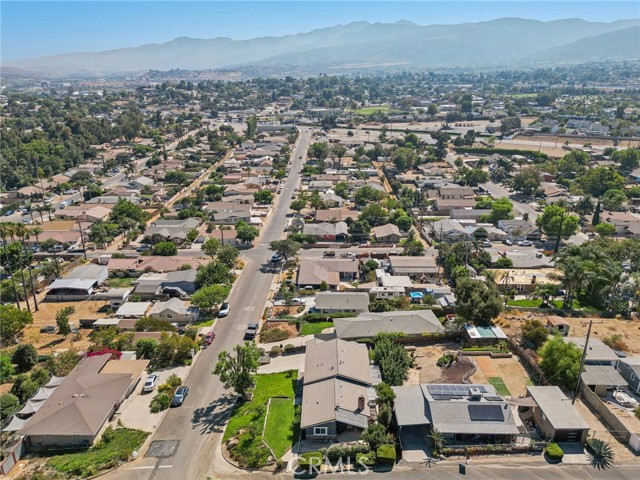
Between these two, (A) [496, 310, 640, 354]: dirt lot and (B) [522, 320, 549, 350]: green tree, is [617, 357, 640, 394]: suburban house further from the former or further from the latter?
(B) [522, 320, 549, 350]: green tree

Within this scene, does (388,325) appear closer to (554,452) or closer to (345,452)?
(345,452)

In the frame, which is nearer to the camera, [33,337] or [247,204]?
[33,337]

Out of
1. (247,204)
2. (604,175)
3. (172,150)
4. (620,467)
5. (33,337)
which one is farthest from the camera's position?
(172,150)

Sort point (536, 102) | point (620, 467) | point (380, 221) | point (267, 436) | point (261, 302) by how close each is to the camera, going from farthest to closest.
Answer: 1. point (536, 102)
2. point (380, 221)
3. point (261, 302)
4. point (267, 436)
5. point (620, 467)

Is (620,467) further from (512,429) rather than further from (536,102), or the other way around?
(536,102)

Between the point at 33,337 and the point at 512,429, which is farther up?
the point at 512,429

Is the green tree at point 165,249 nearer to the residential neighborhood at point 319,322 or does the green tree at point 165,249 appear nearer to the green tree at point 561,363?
the residential neighborhood at point 319,322

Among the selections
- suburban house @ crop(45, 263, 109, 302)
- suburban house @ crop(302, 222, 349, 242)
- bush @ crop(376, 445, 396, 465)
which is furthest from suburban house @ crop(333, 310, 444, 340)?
suburban house @ crop(45, 263, 109, 302)

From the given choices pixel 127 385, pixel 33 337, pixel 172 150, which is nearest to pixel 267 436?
pixel 127 385
